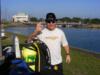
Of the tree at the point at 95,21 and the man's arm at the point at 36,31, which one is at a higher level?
the man's arm at the point at 36,31

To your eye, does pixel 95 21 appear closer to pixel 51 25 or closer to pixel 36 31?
pixel 51 25

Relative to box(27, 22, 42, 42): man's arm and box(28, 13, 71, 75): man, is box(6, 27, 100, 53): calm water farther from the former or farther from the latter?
box(27, 22, 42, 42): man's arm

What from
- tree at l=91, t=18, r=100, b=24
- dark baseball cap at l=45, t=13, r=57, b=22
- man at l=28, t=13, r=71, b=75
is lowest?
tree at l=91, t=18, r=100, b=24

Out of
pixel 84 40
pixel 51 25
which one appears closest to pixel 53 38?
pixel 51 25

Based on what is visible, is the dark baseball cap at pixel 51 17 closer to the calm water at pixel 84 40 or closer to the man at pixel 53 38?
the man at pixel 53 38

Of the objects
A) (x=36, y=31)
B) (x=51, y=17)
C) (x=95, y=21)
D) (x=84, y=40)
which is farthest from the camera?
(x=95, y=21)

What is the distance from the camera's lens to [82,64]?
14.5 meters

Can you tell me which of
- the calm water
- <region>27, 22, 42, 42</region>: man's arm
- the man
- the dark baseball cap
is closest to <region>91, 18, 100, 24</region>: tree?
the calm water

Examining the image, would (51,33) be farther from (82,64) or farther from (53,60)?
(82,64)

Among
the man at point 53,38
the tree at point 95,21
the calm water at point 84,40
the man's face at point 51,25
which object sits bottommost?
the tree at point 95,21

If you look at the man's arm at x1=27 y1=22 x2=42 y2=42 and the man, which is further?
the man

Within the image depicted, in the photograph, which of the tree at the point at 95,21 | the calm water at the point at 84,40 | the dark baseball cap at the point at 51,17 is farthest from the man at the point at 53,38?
the tree at the point at 95,21

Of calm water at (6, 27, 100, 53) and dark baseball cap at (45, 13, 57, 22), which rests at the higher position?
dark baseball cap at (45, 13, 57, 22)

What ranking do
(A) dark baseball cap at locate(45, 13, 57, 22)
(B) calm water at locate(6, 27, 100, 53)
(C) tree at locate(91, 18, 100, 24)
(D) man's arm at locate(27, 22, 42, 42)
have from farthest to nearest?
(C) tree at locate(91, 18, 100, 24) → (B) calm water at locate(6, 27, 100, 53) → (A) dark baseball cap at locate(45, 13, 57, 22) → (D) man's arm at locate(27, 22, 42, 42)
